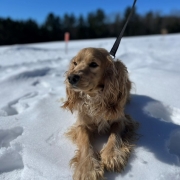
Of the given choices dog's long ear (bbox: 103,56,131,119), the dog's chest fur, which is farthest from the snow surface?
dog's long ear (bbox: 103,56,131,119)

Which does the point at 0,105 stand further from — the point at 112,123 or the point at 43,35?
the point at 43,35

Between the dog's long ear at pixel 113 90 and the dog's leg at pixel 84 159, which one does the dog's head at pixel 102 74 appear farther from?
the dog's leg at pixel 84 159

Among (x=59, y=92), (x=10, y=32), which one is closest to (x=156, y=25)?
(x=10, y=32)

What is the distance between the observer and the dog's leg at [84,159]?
1764mm

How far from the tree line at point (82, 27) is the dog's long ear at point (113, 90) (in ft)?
80.2

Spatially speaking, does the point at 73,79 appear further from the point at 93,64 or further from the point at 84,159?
the point at 84,159

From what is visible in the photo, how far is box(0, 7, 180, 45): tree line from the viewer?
2555cm

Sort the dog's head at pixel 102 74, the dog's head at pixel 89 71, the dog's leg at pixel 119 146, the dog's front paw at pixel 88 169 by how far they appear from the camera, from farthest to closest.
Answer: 1. the dog's head at pixel 102 74
2. the dog's head at pixel 89 71
3. the dog's leg at pixel 119 146
4. the dog's front paw at pixel 88 169

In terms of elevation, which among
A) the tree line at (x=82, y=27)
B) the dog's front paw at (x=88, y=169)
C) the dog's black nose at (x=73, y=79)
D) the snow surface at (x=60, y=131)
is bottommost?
the tree line at (x=82, y=27)

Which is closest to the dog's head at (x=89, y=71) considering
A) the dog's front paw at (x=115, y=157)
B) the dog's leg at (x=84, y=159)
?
the dog's leg at (x=84, y=159)

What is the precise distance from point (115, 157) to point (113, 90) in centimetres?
67

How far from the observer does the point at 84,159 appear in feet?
6.31

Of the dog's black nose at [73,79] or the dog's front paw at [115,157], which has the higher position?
the dog's black nose at [73,79]

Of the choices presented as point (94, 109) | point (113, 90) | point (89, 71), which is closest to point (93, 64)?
point (89, 71)
